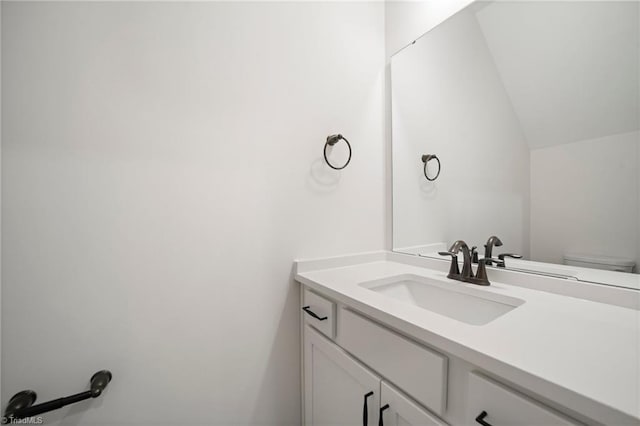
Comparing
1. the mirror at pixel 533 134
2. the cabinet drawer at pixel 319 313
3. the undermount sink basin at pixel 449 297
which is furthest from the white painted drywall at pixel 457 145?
the cabinet drawer at pixel 319 313

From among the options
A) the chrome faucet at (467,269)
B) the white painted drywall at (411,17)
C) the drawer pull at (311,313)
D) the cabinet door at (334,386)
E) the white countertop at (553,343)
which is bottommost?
the cabinet door at (334,386)

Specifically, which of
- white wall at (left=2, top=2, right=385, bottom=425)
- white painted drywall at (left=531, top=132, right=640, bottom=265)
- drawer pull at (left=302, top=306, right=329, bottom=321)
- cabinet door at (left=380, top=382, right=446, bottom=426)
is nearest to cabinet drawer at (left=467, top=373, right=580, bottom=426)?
cabinet door at (left=380, top=382, right=446, bottom=426)

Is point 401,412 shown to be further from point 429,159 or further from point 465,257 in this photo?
point 429,159

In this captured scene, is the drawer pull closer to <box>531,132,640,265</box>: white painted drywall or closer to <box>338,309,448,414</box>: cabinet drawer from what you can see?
<box>338,309,448,414</box>: cabinet drawer

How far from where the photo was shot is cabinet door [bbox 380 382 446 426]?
60 cm

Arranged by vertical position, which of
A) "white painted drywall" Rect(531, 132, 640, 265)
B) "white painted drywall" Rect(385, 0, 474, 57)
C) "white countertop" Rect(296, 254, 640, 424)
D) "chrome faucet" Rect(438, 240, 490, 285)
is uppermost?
"white painted drywall" Rect(385, 0, 474, 57)

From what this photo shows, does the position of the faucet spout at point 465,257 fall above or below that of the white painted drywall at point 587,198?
below

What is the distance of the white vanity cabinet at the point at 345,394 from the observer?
668 millimetres

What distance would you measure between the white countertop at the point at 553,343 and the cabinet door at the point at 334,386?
21cm

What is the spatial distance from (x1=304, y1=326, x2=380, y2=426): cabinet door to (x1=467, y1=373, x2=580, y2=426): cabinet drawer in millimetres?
283

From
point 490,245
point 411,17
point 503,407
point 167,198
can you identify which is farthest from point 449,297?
point 411,17

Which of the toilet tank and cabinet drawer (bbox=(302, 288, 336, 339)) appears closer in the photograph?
the toilet tank

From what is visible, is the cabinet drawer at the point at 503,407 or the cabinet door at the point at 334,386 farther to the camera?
the cabinet door at the point at 334,386

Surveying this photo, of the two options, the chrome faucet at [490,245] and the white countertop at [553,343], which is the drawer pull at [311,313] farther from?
the chrome faucet at [490,245]
